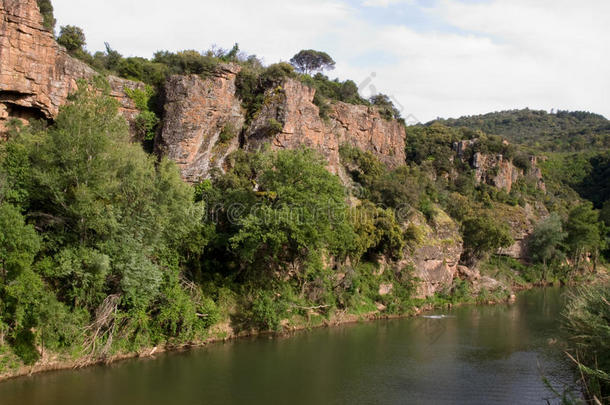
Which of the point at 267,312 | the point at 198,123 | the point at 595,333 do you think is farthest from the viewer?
the point at 198,123

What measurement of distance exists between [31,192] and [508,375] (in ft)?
75.9

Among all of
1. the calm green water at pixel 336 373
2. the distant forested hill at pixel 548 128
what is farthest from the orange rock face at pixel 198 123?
the distant forested hill at pixel 548 128

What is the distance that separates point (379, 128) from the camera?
53406mm

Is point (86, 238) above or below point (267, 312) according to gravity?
above

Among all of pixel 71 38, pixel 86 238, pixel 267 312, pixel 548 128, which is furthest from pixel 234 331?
pixel 548 128

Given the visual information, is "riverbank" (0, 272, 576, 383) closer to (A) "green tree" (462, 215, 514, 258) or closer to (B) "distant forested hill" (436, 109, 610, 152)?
(A) "green tree" (462, 215, 514, 258)

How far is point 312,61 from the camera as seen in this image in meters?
64.8

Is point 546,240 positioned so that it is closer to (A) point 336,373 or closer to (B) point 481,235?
(B) point 481,235

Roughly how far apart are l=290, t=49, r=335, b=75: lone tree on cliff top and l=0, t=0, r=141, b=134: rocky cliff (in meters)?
38.6

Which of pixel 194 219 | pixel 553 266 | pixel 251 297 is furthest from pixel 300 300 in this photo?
pixel 553 266

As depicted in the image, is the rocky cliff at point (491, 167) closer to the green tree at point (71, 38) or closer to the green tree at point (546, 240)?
the green tree at point (546, 240)

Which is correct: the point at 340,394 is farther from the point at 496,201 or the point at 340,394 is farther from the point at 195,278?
the point at 496,201

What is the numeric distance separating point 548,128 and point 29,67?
130112mm

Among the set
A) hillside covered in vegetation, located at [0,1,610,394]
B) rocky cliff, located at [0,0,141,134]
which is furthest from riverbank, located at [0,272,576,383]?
rocky cliff, located at [0,0,141,134]
